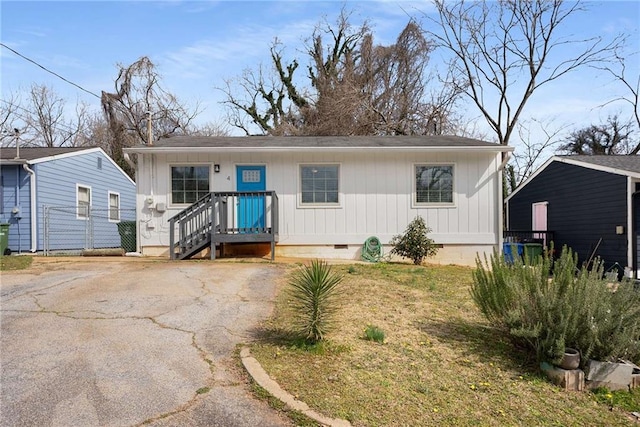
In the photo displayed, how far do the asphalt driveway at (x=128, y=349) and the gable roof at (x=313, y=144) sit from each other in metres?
4.24

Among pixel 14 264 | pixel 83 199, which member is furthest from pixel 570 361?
pixel 83 199

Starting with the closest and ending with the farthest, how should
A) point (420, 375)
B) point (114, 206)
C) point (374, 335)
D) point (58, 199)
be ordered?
point (420, 375), point (374, 335), point (58, 199), point (114, 206)

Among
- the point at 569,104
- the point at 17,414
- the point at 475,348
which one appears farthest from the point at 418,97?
the point at 17,414

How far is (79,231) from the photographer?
1423cm

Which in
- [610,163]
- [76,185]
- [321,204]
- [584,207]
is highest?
[610,163]

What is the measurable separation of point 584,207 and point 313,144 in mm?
9100

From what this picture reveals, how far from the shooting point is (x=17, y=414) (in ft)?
9.27

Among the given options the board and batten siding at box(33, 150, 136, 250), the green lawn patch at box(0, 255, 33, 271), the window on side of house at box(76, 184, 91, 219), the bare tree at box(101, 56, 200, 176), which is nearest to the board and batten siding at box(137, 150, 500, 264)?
the green lawn patch at box(0, 255, 33, 271)

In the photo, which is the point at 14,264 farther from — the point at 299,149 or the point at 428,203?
the point at 428,203

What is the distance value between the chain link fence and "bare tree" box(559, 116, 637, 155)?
92.6 ft

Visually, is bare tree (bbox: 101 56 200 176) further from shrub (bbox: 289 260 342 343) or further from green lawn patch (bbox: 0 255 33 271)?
shrub (bbox: 289 260 342 343)

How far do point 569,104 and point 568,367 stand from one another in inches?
1033

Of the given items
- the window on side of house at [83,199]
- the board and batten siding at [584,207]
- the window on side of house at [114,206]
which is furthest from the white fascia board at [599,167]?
the window on side of house at [114,206]

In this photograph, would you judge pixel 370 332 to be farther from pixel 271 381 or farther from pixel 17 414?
pixel 17 414
